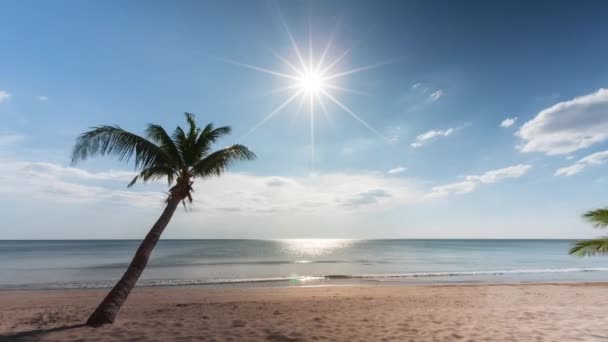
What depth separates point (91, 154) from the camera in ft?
30.0

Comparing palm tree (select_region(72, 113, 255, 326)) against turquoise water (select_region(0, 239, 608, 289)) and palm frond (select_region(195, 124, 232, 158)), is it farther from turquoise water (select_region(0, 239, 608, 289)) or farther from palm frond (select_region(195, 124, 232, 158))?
turquoise water (select_region(0, 239, 608, 289))

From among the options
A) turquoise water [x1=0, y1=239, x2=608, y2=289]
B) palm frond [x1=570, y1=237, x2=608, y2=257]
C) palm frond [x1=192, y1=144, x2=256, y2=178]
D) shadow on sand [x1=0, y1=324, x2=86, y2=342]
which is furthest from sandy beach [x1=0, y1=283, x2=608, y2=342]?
turquoise water [x1=0, y1=239, x2=608, y2=289]

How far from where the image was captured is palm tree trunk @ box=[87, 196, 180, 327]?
26.5ft

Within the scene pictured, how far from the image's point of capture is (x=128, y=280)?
8.62 meters

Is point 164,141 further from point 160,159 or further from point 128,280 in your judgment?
point 128,280

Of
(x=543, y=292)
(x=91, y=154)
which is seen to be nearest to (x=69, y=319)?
(x=91, y=154)

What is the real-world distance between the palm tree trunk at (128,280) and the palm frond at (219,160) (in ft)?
4.42

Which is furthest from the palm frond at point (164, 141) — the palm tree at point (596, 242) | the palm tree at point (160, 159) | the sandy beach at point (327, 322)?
the palm tree at point (596, 242)

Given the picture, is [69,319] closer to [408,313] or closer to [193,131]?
[193,131]

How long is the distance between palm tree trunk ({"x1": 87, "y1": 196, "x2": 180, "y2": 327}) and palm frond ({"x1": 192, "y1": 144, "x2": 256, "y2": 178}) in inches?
53.0

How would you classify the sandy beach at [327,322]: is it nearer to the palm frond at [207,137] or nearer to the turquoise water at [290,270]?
the palm frond at [207,137]

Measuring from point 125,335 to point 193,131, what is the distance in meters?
6.43

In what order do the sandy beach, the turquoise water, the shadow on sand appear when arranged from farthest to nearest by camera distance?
the turquoise water
the sandy beach
the shadow on sand

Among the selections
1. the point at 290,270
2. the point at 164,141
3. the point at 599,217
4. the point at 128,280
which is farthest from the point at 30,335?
the point at 290,270
